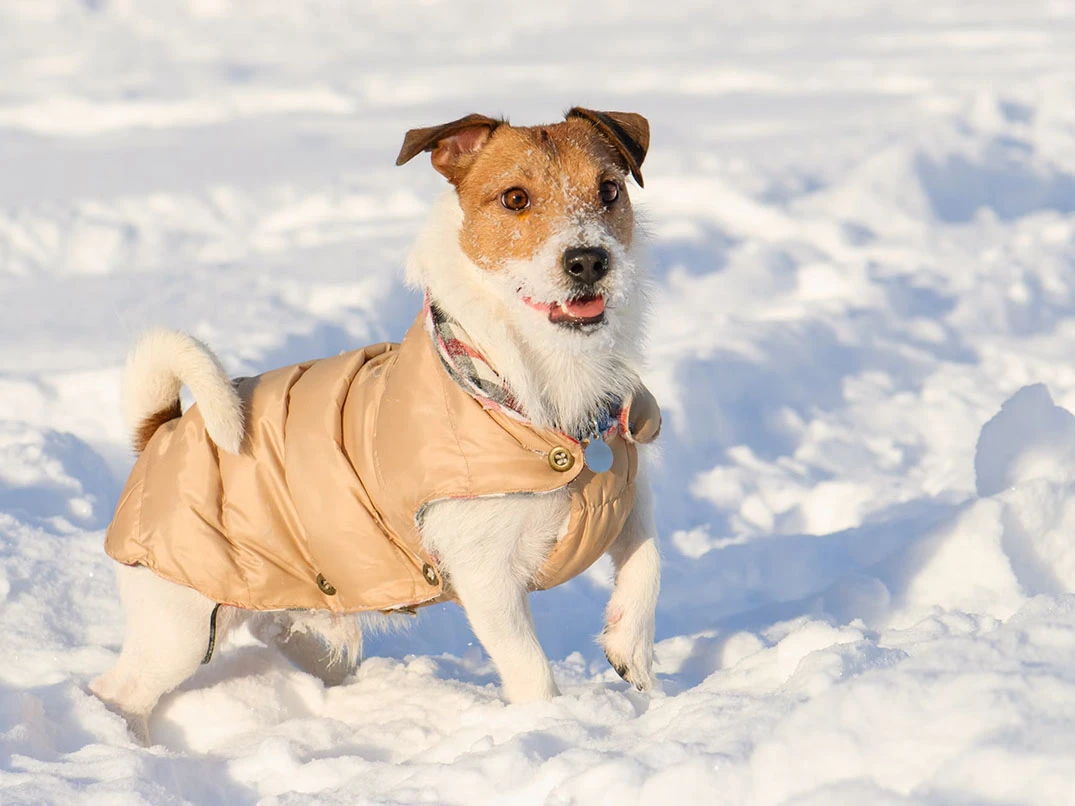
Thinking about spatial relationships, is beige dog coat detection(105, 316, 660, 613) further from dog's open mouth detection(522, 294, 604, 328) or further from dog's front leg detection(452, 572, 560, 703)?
dog's open mouth detection(522, 294, 604, 328)

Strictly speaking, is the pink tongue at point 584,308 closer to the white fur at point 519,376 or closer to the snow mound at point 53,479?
the white fur at point 519,376

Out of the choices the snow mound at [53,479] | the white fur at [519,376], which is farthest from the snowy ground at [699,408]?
the white fur at [519,376]

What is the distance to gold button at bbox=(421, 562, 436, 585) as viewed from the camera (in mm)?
2984

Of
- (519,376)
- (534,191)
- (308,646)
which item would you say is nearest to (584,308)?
(519,376)

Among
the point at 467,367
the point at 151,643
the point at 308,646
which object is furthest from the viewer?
the point at 308,646

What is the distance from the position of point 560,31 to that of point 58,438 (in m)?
16.8

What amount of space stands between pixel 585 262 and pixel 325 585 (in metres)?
1.12

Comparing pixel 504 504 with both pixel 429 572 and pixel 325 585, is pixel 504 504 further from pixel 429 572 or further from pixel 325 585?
pixel 325 585

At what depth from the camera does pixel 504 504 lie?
283 centimetres

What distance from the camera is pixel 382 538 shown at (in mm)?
3021

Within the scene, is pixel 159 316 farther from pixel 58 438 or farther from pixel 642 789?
pixel 642 789

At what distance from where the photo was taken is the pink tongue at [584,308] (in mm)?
2793

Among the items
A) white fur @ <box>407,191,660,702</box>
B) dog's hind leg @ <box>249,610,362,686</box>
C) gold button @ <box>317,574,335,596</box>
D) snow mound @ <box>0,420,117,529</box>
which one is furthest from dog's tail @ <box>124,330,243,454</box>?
snow mound @ <box>0,420,117,529</box>

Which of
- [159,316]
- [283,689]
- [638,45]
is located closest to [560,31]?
[638,45]
